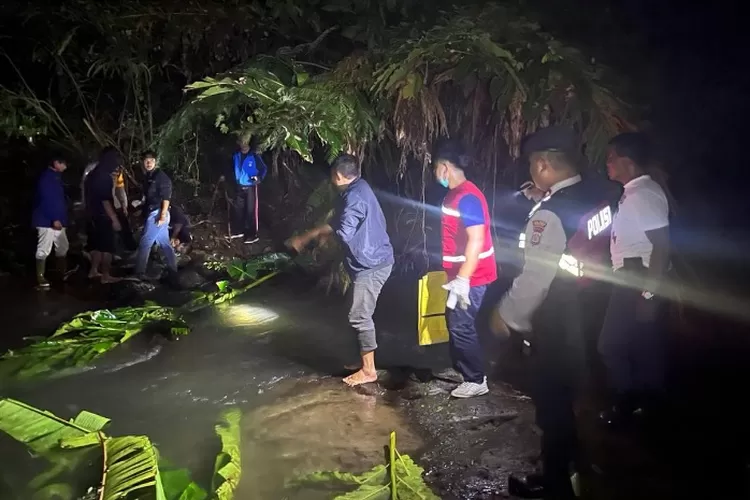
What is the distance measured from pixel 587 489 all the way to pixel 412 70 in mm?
4144

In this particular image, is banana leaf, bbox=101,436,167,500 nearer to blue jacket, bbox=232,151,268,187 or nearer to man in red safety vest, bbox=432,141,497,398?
man in red safety vest, bbox=432,141,497,398

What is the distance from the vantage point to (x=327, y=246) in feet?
26.9

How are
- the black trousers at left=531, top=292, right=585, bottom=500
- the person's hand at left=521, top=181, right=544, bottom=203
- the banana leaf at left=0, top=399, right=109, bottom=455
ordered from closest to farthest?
the black trousers at left=531, top=292, right=585, bottom=500 < the banana leaf at left=0, top=399, right=109, bottom=455 < the person's hand at left=521, top=181, right=544, bottom=203

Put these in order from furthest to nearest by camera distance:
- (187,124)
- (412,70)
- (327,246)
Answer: (327,246), (187,124), (412,70)

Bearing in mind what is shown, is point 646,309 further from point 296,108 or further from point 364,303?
point 296,108

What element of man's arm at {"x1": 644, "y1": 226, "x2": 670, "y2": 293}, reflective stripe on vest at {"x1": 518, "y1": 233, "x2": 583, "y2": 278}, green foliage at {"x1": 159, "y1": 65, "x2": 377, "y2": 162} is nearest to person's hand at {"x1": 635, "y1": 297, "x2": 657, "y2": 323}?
man's arm at {"x1": 644, "y1": 226, "x2": 670, "y2": 293}

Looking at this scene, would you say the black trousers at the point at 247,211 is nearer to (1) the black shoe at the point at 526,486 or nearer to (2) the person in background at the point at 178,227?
(2) the person in background at the point at 178,227

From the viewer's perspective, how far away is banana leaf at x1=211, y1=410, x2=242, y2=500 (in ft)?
11.4

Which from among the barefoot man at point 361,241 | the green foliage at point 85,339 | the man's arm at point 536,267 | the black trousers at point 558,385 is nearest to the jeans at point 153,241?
the green foliage at point 85,339

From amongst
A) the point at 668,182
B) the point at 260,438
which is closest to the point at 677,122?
the point at 668,182

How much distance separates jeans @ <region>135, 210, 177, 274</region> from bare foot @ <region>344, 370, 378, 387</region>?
4598 millimetres

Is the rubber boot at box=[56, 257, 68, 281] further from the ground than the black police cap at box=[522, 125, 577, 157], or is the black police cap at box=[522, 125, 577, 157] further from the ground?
the black police cap at box=[522, 125, 577, 157]

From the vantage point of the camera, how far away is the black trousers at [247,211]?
11.1 m

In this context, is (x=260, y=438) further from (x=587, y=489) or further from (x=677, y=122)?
(x=677, y=122)
